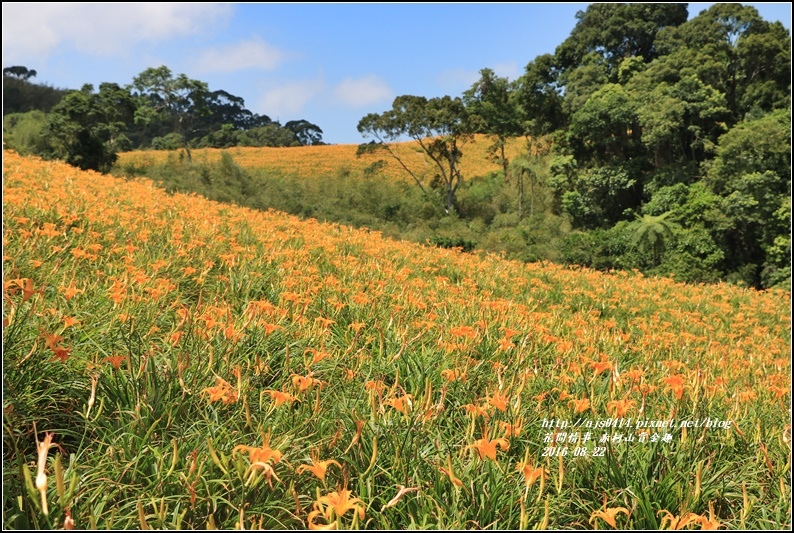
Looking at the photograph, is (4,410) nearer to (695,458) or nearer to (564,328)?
(695,458)

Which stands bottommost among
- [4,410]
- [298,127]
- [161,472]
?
[161,472]

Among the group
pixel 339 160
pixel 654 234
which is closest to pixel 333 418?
pixel 654 234

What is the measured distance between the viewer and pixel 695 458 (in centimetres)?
177

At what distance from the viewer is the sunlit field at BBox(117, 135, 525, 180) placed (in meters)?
28.6

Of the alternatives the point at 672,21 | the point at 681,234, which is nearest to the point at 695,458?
the point at 681,234

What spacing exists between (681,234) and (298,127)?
58778mm

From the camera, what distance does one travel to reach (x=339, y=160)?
105 feet

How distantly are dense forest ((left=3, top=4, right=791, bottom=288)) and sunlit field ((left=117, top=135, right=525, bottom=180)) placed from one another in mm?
2679

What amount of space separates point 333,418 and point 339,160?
31482mm

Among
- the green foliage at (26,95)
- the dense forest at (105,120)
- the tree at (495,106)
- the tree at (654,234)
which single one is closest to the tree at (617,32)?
the tree at (495,106)

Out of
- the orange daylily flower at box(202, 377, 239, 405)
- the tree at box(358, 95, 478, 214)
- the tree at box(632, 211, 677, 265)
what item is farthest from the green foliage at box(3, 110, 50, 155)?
the tree at box(632, 211, 677, 265)

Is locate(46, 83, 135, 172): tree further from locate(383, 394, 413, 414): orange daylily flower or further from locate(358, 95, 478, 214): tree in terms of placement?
locate(383, 394, 413, 414): orange daylily flower

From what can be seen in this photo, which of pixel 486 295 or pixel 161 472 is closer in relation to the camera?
pixel 161 472

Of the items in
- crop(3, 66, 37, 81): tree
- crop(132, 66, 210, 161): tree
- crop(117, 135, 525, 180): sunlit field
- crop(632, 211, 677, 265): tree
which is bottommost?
crop(632, 211, 677, 265): tree
